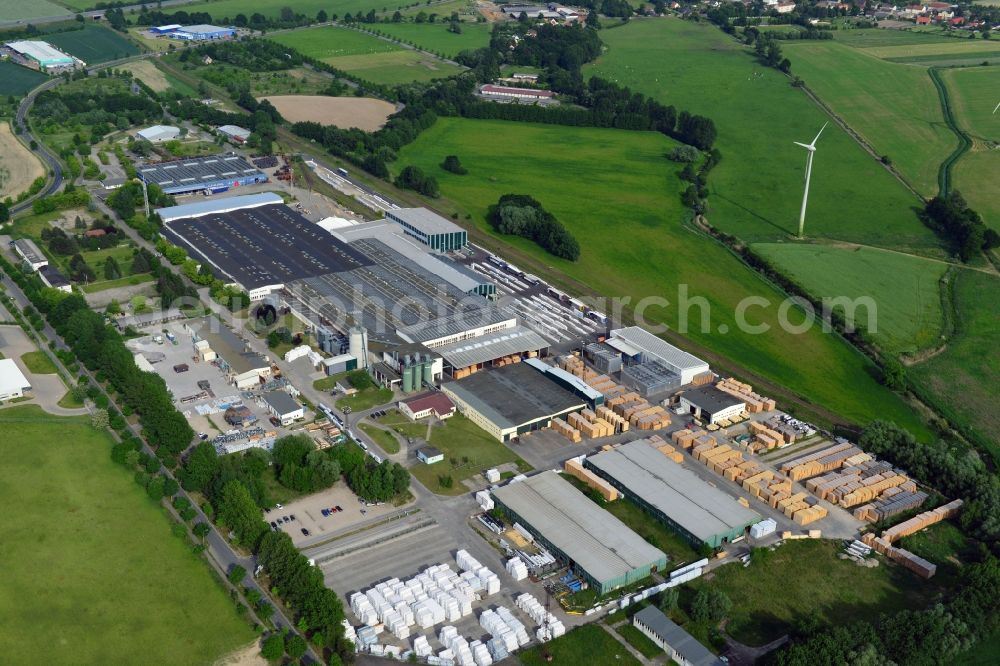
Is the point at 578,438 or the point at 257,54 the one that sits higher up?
the point at 257,54

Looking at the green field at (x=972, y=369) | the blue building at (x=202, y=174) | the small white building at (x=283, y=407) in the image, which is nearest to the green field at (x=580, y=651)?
the small white building at (x=283, y=407)

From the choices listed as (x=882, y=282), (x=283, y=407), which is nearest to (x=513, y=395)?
(x=283, y=407)

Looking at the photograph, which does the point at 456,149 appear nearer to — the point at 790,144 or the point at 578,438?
the point at 790,144

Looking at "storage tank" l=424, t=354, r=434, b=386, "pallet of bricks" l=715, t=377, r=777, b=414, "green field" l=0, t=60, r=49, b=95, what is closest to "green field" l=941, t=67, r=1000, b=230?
"pallet of bricks" l=715, t=377, r=777, b=414

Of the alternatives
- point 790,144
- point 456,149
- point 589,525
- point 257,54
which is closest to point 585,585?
point 589,525

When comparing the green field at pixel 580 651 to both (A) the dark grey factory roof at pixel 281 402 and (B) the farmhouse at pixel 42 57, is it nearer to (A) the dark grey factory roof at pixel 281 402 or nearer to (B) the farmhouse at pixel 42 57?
(A) the dark grey factory roof at pixel 281 402

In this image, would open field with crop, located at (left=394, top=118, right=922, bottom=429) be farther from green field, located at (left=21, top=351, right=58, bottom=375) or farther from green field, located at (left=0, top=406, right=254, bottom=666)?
green field, located at (left=0, top=406, right=254, bottom=666)
